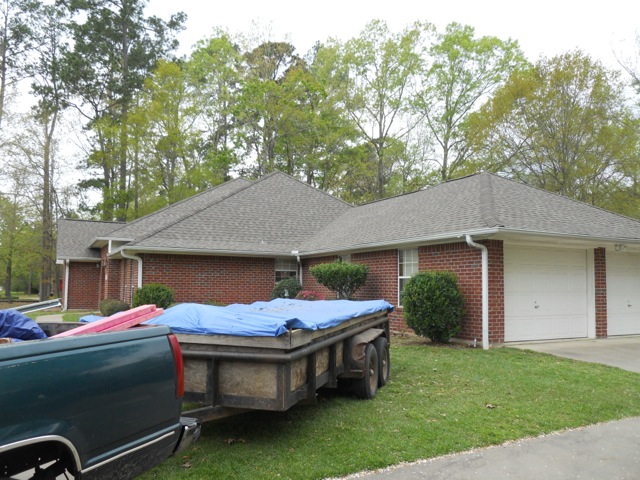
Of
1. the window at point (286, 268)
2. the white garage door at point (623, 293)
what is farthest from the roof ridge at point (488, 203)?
the window at point (286, 268)

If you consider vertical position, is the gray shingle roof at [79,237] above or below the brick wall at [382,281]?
above

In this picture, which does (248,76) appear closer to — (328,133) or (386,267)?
(328,133)

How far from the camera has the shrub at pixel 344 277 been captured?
14.1m

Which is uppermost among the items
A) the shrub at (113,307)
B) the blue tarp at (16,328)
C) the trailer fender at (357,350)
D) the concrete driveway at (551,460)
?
the blue tarp at (16,328)

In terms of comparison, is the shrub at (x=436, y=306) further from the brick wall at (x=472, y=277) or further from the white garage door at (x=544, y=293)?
the white garage door at (x=544, y=293)

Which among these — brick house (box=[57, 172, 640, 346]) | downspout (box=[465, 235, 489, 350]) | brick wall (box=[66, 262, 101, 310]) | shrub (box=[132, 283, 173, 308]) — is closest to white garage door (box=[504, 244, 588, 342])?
brick house (box=[57, 172, 640, 346])

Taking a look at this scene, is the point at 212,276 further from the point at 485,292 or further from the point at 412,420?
the point at 412,420

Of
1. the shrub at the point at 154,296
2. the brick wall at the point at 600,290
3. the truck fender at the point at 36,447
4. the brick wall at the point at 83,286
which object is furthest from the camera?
the brick wall at the point at 83,286

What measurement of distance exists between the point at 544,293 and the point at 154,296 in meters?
10.9

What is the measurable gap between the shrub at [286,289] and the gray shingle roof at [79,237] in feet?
33.2

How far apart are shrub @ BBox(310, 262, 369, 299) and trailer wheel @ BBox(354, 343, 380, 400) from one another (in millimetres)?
7199

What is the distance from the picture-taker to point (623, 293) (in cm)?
1305

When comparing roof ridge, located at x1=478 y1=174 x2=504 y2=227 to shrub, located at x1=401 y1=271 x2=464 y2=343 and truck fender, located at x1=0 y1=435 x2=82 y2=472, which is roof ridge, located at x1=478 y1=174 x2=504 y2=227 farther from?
truck fender, located at x1=0 y1=435 x2=82 y2=472

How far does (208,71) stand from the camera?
112ft
